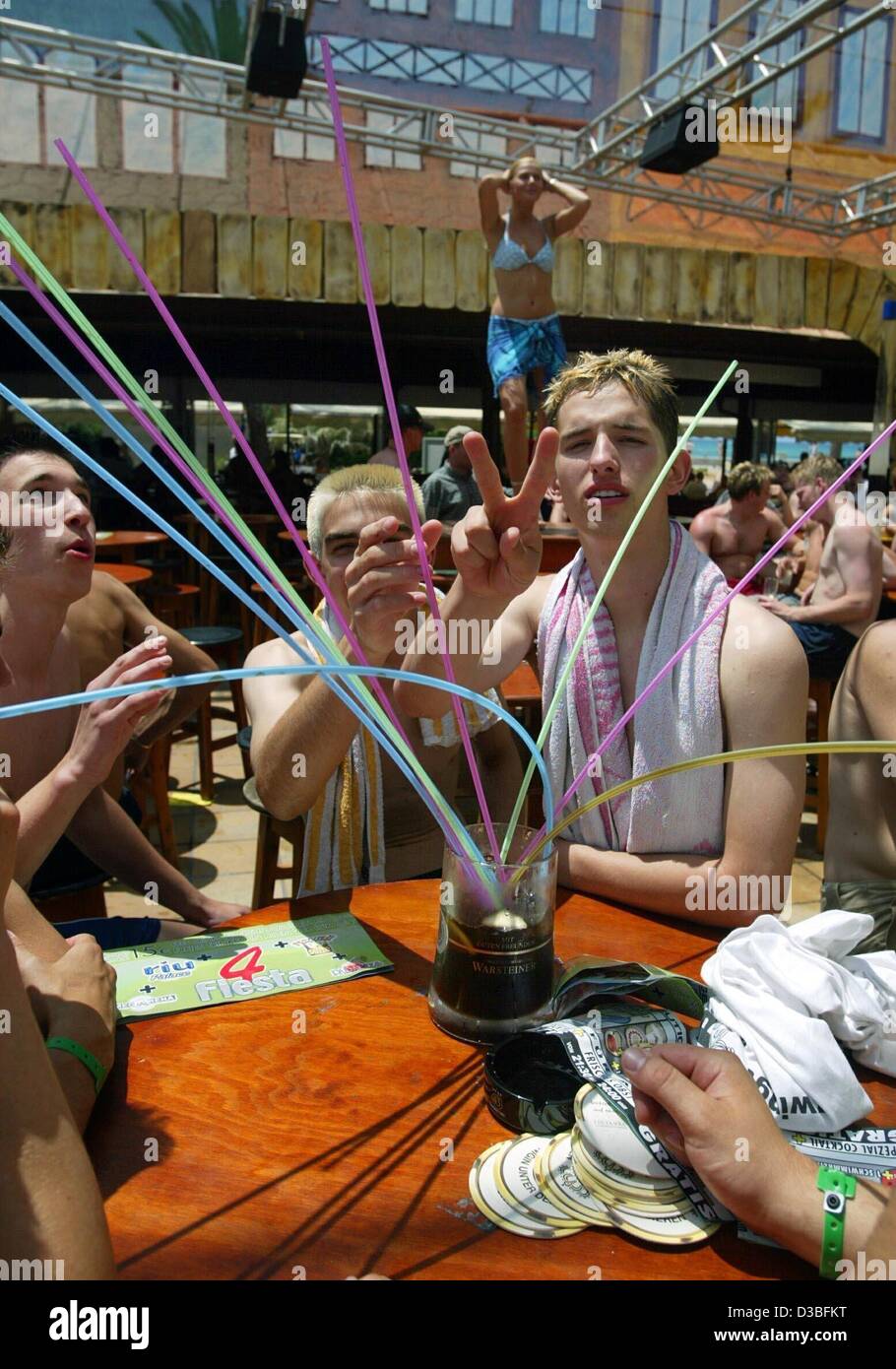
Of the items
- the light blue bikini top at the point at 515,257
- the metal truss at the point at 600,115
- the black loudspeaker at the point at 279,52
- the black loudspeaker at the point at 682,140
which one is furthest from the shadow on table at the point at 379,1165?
the black loudspeaker at the point at 682,140

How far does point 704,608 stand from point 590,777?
33 cm

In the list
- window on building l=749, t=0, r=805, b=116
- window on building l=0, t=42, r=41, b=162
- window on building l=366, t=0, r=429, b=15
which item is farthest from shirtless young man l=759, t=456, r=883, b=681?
window on building l=0, t=42, r=41, b=162

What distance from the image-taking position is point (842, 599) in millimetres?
3998

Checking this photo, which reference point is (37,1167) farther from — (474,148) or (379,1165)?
(474,148)

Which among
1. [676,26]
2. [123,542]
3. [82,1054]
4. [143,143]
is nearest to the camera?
[82,1054]

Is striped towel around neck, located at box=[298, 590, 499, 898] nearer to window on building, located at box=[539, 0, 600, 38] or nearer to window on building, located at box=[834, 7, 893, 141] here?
window on building, located at box=[539, 0, 600, 38]

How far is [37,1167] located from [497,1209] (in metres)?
0.36

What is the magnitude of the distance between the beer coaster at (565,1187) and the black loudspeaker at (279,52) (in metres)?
6.68

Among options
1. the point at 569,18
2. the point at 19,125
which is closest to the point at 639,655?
the point at 19,125

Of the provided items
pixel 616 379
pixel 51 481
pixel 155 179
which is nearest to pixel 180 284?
pixel 155 179

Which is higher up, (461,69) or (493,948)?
(461,69)

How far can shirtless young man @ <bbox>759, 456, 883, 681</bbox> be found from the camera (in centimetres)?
396

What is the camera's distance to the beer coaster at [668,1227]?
741mm

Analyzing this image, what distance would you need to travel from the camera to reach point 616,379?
1.55 meters
